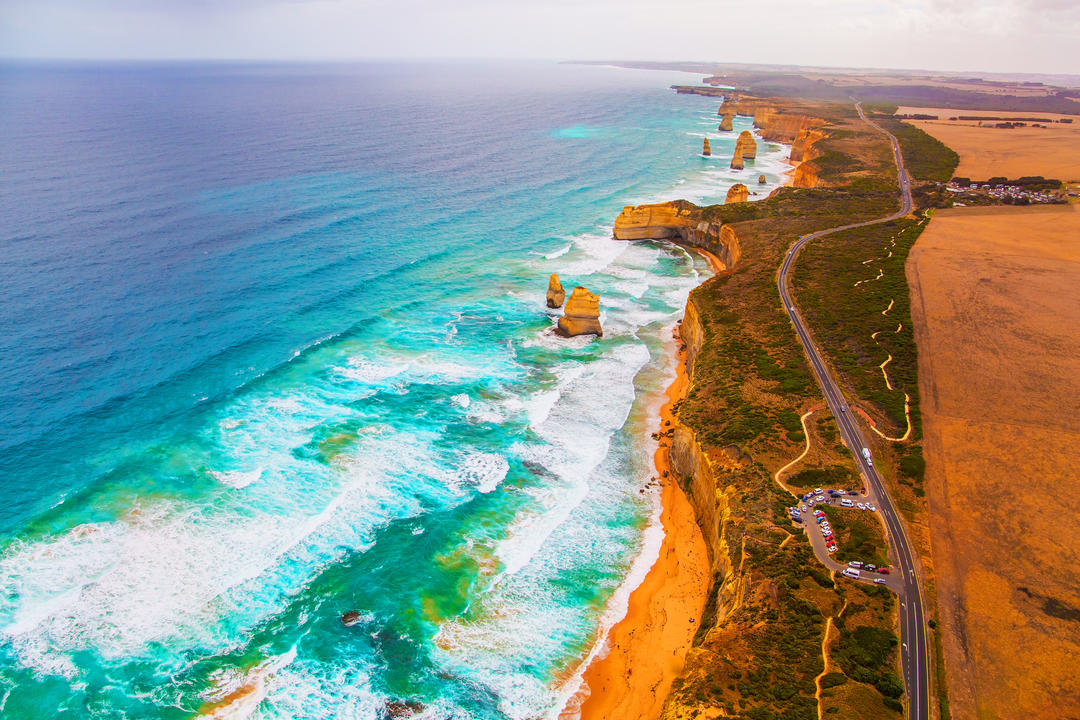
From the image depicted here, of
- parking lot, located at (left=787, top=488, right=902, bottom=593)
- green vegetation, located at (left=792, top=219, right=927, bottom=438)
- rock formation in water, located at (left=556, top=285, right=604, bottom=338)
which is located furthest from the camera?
rock formation in water, located at (left=556, top=285, right=604, bottom=338)

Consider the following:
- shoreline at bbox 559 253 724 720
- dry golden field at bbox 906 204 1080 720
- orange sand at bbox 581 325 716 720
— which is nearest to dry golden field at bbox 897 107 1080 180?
dry golden field at bbox 906 204 1080 720

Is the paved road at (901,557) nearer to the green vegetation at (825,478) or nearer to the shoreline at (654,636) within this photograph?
the green vegetation at (825,478)

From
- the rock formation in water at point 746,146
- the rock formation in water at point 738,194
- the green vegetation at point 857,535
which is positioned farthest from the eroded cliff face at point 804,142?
the green vegetation at point 857,535

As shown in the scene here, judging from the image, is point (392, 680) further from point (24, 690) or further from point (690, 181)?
point (690, 181)

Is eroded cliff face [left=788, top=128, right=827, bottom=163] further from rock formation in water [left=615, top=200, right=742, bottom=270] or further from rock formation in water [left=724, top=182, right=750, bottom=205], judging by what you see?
rock formation in water [left=615, top=200, right=742, bottom=270]

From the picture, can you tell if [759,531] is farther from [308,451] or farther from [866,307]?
[866,307]

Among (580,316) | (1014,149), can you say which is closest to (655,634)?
(580,316)

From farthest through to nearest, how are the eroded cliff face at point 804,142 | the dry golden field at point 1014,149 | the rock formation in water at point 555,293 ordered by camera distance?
the eroded cliff face at point 804,142
the dry golden field at point 1014,149
the rock formation in water at point 555,293

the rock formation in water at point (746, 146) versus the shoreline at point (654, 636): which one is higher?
the rock formation in water at point (746, 146)

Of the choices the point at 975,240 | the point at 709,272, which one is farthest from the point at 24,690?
the point at 975,240
